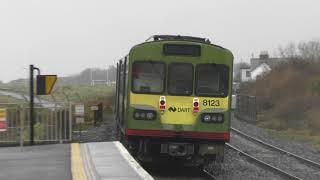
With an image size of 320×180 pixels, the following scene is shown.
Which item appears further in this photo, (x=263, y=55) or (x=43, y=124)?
(x=263, y=55)

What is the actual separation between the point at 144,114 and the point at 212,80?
6.03ft

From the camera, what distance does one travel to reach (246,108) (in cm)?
4641

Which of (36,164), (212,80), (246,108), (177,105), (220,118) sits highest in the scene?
(212,80)

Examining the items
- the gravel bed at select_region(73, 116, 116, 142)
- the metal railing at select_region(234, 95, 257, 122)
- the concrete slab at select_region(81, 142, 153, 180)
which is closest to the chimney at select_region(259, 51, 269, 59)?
the metal railing at select_region(234, 95, 257, 122)

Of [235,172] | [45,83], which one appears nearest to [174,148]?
[235,172]

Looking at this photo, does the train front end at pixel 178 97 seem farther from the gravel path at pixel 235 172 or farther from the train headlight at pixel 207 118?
the gravel path at pixel 235 172

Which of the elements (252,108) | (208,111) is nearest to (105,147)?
(208,111)

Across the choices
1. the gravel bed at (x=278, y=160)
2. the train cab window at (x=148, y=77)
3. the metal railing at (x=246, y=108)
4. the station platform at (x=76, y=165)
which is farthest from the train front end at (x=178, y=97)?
the metal railing at (x=246, y=108)

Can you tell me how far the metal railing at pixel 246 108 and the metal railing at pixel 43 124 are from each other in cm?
2531

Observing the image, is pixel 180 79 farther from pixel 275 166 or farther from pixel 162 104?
pixel 275 166

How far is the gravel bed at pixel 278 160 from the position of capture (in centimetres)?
1798

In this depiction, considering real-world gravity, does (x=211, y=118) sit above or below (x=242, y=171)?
above

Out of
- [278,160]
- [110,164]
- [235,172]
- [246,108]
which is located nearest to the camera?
[110,164]

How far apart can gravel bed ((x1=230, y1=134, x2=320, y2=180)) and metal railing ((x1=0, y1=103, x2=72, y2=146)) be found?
6.52 m
